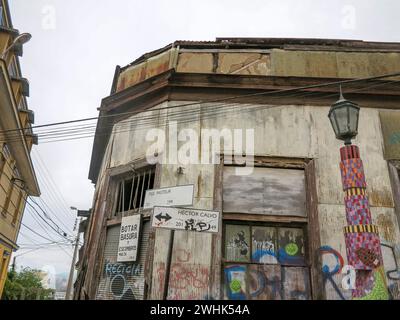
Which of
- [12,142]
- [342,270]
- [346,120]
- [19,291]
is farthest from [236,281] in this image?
[19,291]

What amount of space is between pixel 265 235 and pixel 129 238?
303 centimetres

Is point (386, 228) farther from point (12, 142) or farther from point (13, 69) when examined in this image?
point (13, 69)

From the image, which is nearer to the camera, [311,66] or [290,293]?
[290,293]

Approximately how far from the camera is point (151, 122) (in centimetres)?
787

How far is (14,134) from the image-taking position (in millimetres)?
12828

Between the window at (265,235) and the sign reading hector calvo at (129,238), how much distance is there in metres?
1.96

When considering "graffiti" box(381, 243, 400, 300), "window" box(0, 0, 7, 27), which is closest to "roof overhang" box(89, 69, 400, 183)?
"graffiti" box(381, 243, 400, 300)

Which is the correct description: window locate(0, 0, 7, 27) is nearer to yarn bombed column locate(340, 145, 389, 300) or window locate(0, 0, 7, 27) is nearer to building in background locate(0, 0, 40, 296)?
building in background locate(0, 0, 40, 296)

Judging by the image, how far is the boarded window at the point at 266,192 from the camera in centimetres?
678

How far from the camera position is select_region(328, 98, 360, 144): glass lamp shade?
429 cm

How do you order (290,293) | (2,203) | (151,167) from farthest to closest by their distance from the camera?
(2,203) → (151,167) → (290,293)
